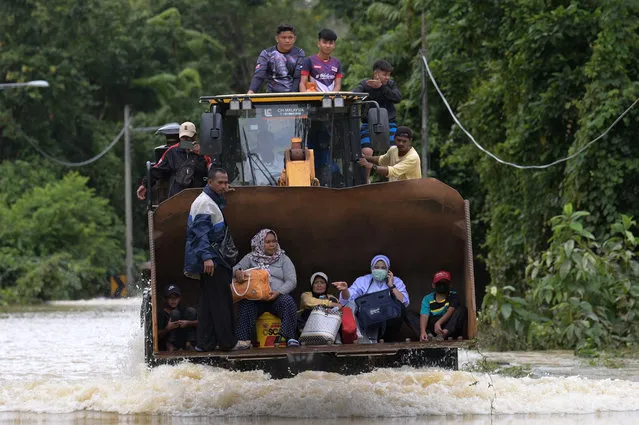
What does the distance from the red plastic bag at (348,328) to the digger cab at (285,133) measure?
6.77ft

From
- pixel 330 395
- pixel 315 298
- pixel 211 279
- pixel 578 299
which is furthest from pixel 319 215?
pixel 578 299

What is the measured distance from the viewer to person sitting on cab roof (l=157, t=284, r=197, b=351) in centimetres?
1470

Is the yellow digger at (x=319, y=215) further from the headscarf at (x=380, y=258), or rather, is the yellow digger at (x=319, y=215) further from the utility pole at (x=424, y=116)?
the utility pole at (x=424, y=116)

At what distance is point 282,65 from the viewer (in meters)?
17.5

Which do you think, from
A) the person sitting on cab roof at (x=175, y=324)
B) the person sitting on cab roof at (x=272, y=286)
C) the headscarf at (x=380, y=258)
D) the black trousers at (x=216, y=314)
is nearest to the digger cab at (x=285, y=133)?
the headscarf at (x=380, y=258)

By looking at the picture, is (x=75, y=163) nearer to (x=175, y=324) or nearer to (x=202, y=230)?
(x=175, y=324)

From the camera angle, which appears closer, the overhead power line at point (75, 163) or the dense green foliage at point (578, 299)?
the dense green foliage at point (578, 299)

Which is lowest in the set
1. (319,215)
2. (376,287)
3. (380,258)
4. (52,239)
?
(376,287)

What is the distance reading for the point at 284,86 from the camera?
693 inches

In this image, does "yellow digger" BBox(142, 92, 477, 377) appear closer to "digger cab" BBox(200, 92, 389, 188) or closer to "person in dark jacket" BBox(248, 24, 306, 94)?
"digger cab" BBox(200, 92, 389, 188)

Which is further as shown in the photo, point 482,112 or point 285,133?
point 482,112

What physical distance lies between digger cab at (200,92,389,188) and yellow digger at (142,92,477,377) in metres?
0.01

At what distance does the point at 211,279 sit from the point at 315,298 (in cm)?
170

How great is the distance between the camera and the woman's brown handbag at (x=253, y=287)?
47.1 feet
